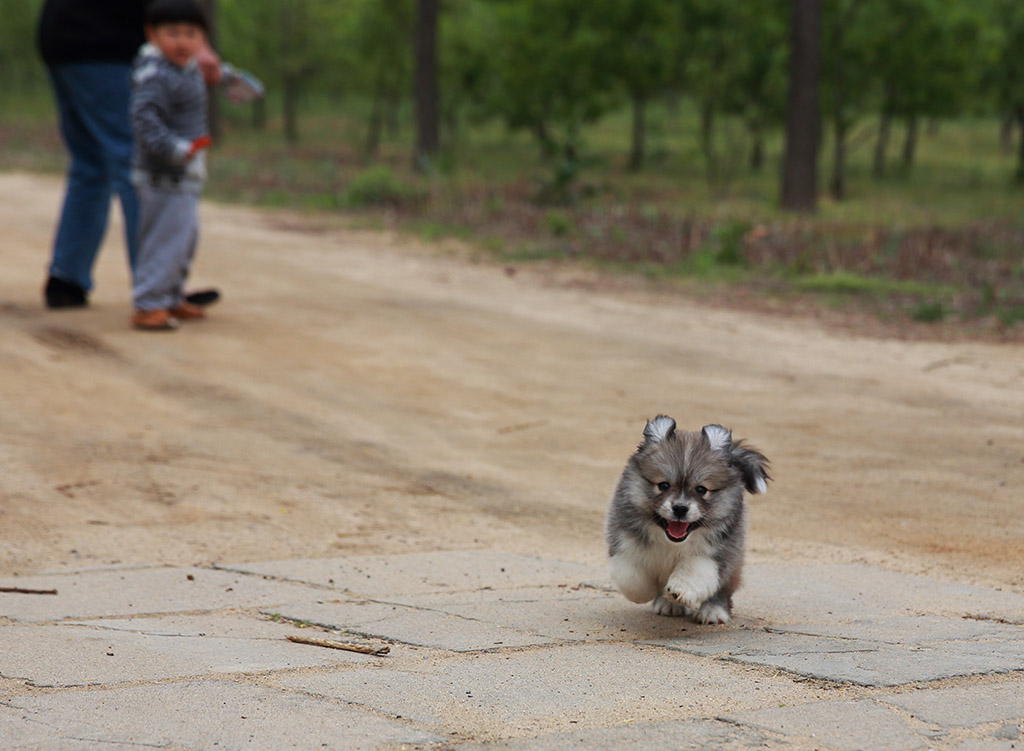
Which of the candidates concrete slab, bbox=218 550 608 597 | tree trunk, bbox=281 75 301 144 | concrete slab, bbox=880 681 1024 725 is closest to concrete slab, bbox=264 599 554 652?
concrete slab, bbox=218 550 608 597

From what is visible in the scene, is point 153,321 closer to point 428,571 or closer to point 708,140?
point 428,571

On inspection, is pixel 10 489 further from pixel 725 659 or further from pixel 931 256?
pixel 931 256

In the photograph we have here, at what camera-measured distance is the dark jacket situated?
10.3m

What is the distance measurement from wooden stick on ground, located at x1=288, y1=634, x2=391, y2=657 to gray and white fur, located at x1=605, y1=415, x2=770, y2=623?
3.42 ft

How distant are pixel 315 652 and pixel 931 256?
439 inches

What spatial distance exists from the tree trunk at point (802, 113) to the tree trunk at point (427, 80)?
7.38m

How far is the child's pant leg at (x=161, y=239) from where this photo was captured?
9891mm

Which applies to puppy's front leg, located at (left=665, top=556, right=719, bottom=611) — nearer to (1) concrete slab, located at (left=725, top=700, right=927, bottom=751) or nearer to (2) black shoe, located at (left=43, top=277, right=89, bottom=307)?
(1) concrete slab, located at (left=725, top=700, right=927, bottom=751)

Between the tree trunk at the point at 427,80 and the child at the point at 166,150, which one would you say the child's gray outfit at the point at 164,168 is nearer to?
the child at the point at 166,150

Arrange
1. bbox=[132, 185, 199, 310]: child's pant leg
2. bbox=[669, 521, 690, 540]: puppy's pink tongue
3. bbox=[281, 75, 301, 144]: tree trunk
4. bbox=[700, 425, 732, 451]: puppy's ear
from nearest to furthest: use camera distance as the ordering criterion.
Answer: bbox=[669, 521, 690, 540]: puppy's pink tongue → bbox=[700, 425, 732, 451]: puppy's ear → bbox=[132, 185, 199, 310]: child's pant leg → bbox=[281, 75, 301, 144]: tree trunk

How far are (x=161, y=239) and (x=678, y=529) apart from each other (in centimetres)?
631

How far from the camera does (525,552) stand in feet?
20.5

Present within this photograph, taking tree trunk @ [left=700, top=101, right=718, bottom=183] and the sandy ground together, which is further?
tree trunk @ [left=700, top=101, right=718, bottom=183]

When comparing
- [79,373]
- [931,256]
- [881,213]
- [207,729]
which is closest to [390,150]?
[881,213]
